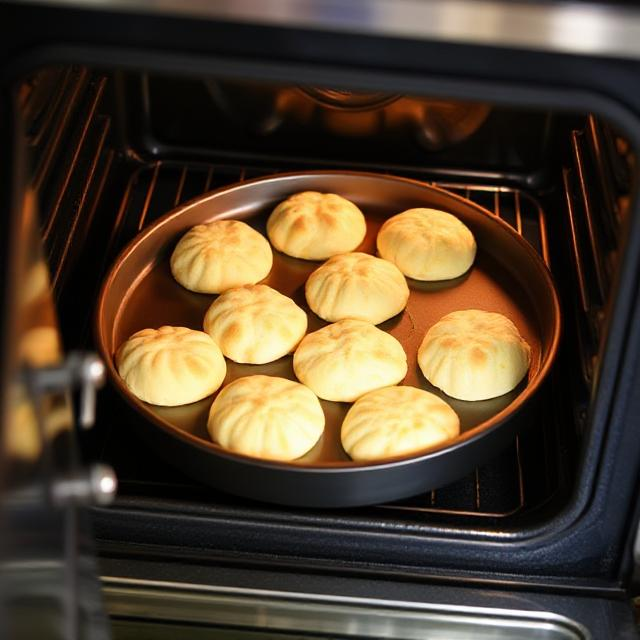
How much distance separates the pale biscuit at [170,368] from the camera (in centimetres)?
140

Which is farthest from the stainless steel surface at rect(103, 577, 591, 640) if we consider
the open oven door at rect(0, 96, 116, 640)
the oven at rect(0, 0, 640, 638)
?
the open oven door at rect(0, 96, 116, 640)

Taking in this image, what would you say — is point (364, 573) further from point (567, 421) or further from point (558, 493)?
point (567, 421)

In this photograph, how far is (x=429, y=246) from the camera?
5.24 ft

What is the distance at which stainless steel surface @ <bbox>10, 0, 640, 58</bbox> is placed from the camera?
909 millimetres

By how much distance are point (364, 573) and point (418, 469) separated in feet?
0.57

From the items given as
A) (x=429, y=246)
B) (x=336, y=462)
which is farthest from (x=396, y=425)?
(x=429, y=246)

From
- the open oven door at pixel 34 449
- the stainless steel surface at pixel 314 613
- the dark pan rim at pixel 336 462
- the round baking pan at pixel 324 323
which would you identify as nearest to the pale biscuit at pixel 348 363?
the round baking pan at pixel 324 323

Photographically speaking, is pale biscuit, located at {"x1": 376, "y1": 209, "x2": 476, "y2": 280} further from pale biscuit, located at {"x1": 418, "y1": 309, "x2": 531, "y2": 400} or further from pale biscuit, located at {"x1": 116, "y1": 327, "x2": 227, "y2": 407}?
pale biscuit, located at {"x1": 116, "y1": 327, "x2": 227, "y2": 407}

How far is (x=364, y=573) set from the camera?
Result: 1323 mm

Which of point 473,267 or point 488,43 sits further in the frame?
point 473,267

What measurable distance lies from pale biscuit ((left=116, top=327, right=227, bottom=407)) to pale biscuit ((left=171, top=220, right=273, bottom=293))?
0.16 m

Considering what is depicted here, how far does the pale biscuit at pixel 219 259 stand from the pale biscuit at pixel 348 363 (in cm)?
19

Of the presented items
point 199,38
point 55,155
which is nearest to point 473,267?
point 55,155

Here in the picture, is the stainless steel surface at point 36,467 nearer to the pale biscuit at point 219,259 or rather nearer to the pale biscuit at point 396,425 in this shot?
the pale biscuit at point 396,425
